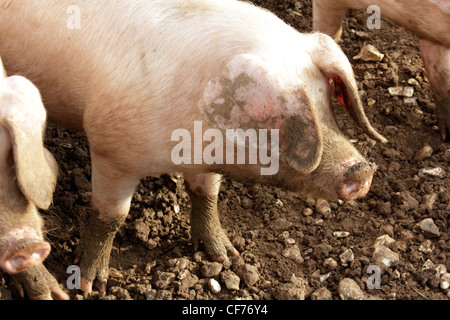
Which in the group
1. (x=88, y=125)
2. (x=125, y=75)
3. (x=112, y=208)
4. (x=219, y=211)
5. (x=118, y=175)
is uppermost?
(x=125, y=75)

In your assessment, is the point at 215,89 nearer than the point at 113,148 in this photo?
Yes

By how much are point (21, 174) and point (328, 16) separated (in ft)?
10.2

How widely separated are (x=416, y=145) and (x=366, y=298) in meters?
1.62

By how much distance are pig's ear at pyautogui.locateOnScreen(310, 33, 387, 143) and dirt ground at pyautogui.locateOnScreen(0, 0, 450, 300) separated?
1.20 metres

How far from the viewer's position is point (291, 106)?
343cm

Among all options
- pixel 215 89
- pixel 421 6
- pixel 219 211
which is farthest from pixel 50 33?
pixel 421 6

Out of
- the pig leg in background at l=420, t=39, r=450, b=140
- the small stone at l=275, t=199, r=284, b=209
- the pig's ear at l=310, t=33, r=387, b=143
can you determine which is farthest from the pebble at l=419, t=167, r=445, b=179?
the pig's ear at l=310, t=33, r=387, b=143

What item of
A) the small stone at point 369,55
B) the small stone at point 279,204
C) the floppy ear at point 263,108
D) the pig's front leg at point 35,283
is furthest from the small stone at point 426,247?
the pig's front leg at point 35,283

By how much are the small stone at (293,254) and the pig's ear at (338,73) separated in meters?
1.23

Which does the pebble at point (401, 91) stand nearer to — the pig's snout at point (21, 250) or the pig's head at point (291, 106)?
the pig's head at point (291, 106)

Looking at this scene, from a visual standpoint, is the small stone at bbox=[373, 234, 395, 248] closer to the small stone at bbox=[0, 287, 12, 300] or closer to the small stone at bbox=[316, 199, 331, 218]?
the small stone at bbox=[316, 199, 331, 218]

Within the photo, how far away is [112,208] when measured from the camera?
14.4ft

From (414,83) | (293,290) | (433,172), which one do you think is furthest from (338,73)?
(414,83)

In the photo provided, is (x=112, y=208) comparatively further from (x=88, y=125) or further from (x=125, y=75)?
(x=125, y=75)
